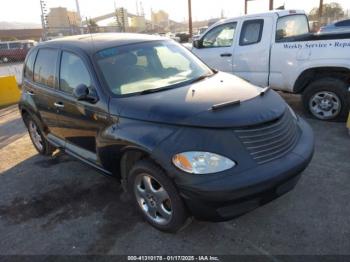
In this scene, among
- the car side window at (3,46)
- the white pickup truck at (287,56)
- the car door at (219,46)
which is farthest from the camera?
the car side window at (3,46)

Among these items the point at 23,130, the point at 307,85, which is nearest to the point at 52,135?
the point at 23,130

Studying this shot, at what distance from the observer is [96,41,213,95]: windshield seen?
3.48 m

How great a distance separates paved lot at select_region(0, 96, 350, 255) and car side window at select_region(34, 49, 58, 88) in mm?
1307

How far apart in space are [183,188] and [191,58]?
6.96 ft

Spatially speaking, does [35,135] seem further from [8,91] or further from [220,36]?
[8,91]

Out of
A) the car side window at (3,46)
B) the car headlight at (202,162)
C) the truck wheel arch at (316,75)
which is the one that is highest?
the car side window at (3,46)

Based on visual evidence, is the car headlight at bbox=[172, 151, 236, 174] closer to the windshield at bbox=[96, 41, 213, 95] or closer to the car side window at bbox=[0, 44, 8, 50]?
the windshield at bbox=[96, 41, 213, 95]

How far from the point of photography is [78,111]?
3.71m

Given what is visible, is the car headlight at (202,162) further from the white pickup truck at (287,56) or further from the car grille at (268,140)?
the white pickup truck at (287,56)

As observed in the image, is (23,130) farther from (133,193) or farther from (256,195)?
(256,195)

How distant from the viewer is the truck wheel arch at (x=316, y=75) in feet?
18.4

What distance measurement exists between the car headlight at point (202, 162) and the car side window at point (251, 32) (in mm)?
4505

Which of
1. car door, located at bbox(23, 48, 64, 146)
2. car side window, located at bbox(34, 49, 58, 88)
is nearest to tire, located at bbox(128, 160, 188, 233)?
car door, located at bbox(23, 48, 64, 146)

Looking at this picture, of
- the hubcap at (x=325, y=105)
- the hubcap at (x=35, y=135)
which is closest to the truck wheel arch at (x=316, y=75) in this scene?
the hubcap at (x=325, y=105)
